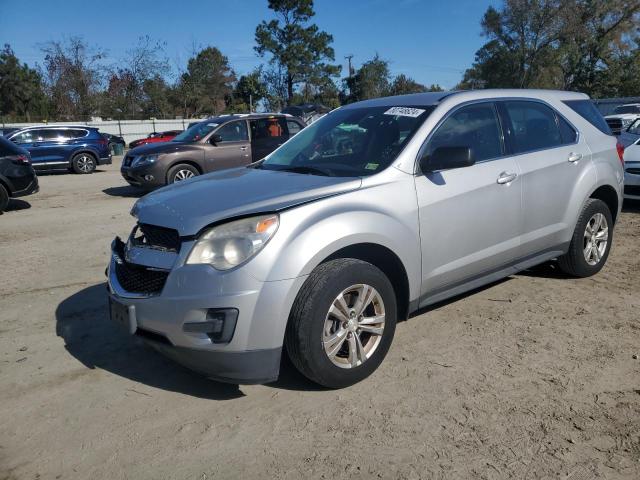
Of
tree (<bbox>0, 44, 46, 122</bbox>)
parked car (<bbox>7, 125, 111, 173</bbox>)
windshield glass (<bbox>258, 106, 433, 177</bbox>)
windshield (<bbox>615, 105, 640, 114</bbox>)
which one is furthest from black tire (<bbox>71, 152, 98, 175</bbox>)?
tree (<bbox>0, 44, 46, 122</bbox>)

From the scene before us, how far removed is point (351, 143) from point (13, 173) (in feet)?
27.0

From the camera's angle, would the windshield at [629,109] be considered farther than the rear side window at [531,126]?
Yes

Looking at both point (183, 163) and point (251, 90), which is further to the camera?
point (251, 90)

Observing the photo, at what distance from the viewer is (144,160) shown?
11.3 metres

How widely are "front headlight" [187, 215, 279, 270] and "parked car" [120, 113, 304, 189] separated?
26.9 ft

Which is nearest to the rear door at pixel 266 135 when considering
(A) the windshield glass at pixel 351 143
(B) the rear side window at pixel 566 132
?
(A) the windshield glass at pixel 351 143

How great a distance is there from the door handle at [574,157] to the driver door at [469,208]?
80 cm

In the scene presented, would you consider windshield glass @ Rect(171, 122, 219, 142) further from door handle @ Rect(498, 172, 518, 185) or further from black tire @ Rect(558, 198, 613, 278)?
door handle @ Rect(498, 172, 518, 185)

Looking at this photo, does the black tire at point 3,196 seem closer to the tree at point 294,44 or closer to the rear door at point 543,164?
the rear door at point 543,164

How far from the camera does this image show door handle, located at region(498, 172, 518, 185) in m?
4.04

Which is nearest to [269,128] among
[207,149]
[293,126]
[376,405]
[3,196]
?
[293,126]

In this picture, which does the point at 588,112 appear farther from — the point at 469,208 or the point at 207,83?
the point at 207,83

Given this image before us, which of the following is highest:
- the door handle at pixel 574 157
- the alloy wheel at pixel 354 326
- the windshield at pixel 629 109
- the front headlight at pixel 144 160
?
the windshield at pixel 629 109

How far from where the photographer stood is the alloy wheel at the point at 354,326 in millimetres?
3123
